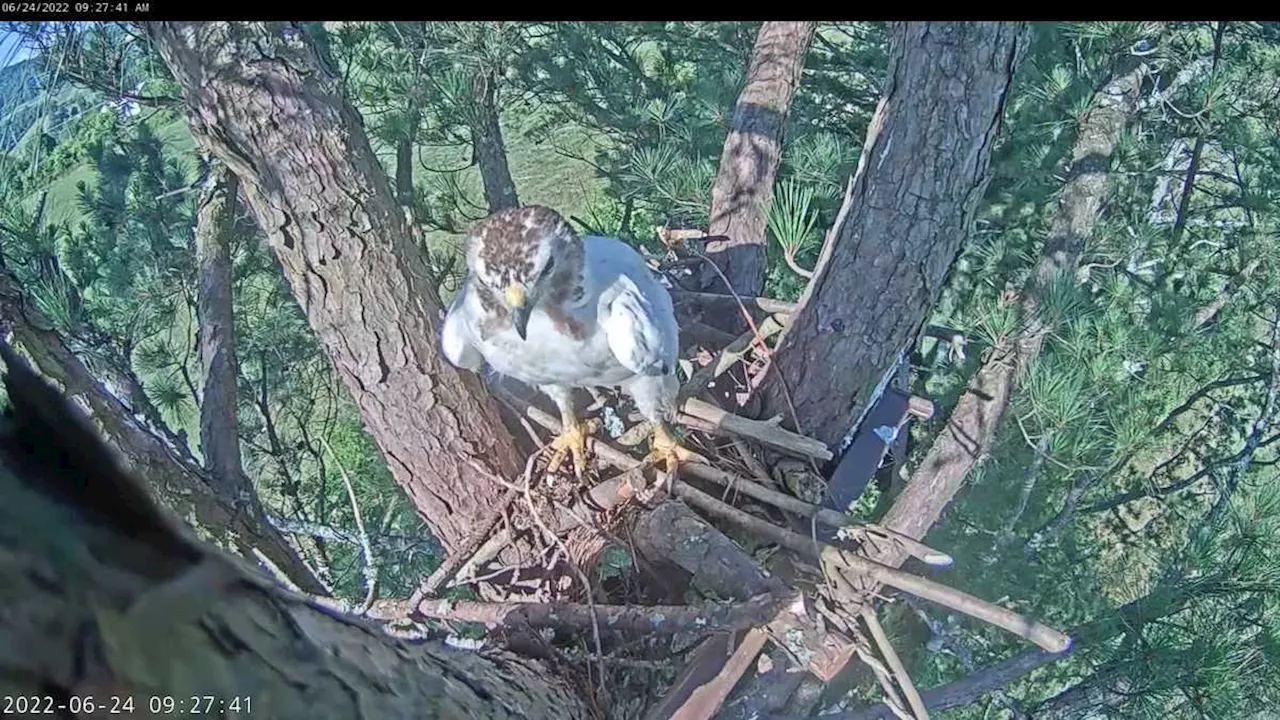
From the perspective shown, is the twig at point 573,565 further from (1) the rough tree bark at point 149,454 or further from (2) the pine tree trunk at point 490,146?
(2) the pine tree trunk at point 490,146

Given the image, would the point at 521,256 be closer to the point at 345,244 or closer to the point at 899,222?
the point at 345,244

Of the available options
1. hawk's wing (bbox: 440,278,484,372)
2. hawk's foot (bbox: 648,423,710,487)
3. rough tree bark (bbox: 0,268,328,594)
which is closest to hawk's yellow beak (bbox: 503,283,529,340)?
hawk's wing (bbox: 440,278,484,372)

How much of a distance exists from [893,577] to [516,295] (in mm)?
813

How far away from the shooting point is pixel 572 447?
1924 mm

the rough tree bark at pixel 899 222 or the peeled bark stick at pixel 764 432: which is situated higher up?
the rough tree bark at pixel 899 222

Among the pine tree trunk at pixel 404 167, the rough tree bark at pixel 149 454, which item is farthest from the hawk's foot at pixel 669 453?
the pine tree trunk at pixel 404 167

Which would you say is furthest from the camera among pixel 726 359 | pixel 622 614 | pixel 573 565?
pixel 726 359

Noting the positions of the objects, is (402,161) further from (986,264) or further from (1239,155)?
(1239,155)

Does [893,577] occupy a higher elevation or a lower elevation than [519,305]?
lower

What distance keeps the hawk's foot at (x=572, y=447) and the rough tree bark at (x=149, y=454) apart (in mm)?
585

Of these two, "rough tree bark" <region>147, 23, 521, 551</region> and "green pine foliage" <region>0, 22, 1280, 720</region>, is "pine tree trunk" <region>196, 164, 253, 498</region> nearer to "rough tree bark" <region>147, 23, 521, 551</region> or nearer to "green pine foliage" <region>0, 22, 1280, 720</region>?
"green pine foliage" <region>0, 22, 1280, 720</region>

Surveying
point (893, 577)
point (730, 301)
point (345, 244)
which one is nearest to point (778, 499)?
point (893, 577)

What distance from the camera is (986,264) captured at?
309 cm

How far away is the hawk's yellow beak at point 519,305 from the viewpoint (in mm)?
1618
